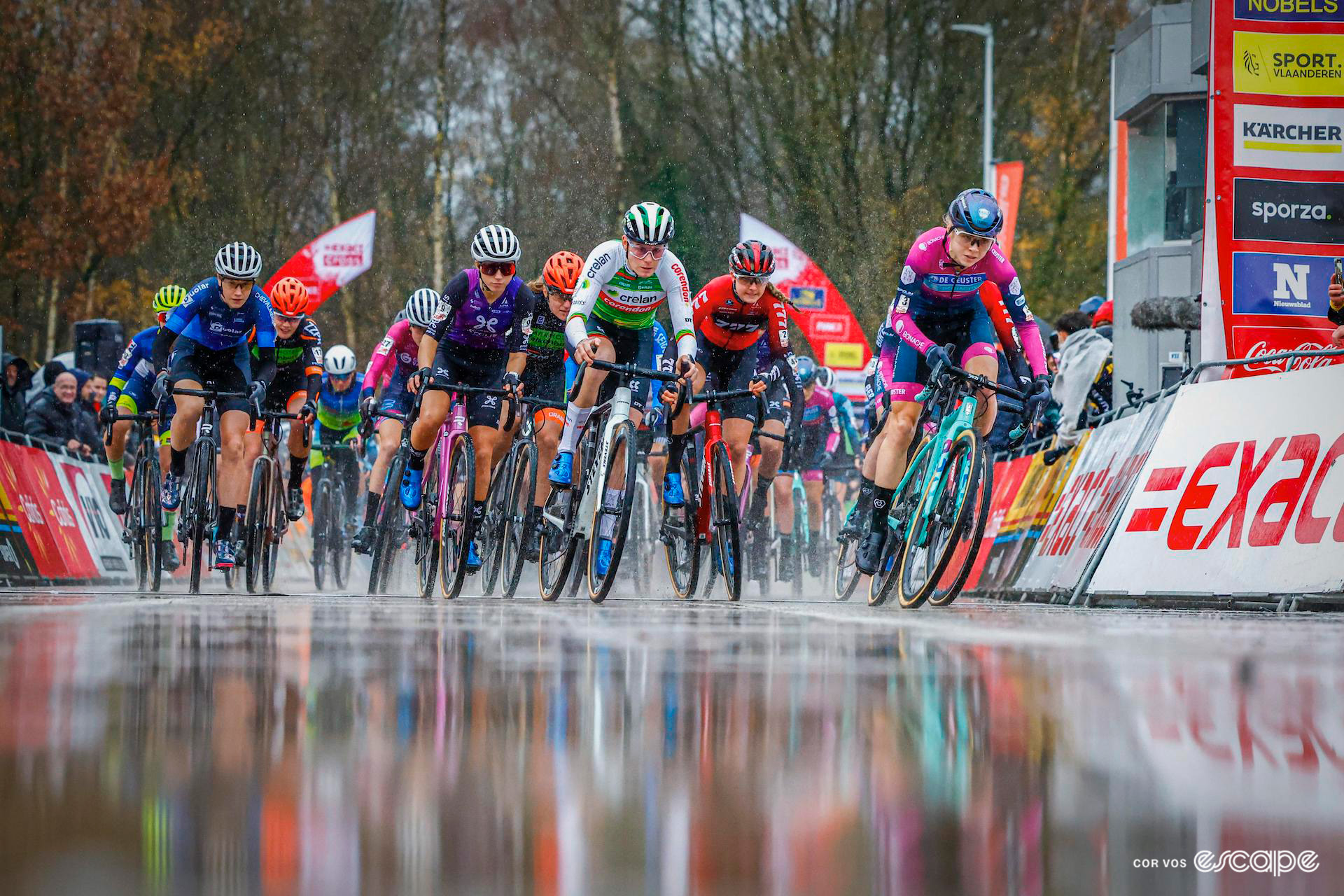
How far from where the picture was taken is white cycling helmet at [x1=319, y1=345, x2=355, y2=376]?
19406 millimetres

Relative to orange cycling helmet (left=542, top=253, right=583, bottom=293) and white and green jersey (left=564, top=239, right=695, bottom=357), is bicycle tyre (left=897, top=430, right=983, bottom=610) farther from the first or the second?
orange cycling helmet (left=542, top=253, right=583, bottom=293)

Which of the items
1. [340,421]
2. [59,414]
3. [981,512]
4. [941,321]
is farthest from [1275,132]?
[59,414]

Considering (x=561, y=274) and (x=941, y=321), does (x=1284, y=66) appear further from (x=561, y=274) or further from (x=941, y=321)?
(x=561, y=274)

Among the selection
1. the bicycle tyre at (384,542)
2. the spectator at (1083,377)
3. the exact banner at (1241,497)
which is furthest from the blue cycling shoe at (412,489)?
the exact banner at (1241,497)

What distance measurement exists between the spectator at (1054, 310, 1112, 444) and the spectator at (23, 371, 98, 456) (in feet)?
33.4

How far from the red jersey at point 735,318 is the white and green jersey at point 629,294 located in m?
1.76

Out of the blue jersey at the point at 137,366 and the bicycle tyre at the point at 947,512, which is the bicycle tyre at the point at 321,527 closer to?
the blue jersey at the point at 137,366

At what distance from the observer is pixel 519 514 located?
1242cm

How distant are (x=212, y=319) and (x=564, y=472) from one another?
382 cm

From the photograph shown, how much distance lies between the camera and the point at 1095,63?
1545 inches

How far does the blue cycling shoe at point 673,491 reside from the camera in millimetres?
11383

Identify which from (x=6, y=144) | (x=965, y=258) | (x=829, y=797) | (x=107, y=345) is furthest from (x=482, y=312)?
(x=6, y=144)

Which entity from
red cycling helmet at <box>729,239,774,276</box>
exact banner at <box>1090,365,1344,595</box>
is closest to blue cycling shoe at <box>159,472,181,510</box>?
red cycling helmet at <box>729,239,774,276</box>

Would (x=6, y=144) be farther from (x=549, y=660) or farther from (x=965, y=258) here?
(x=549, y=660)
